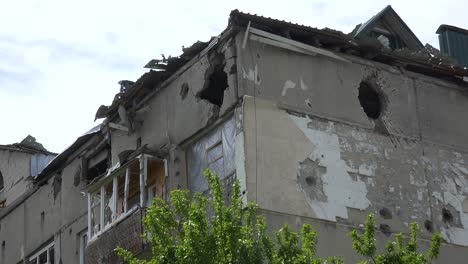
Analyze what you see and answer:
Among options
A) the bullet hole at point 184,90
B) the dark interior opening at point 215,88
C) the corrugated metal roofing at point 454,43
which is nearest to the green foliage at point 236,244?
the dark interior opening at point 215,88

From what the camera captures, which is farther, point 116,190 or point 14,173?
point 14,173

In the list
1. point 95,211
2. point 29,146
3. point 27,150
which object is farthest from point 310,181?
point 29,146

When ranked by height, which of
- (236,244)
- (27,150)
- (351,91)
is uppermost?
(27,150)

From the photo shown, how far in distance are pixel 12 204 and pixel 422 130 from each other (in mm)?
12947

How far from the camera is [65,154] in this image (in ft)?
95.2

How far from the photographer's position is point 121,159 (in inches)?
1002

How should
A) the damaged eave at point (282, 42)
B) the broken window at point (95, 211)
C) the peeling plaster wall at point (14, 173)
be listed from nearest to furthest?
the damaged eave at point (282, 42)
the broken window at point (95, 211)
the peeling plaster wall at point (14, 173)

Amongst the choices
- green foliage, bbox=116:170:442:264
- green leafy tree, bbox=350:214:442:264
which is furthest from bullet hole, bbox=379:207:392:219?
green leafy tree, bbox=350:214:442:264

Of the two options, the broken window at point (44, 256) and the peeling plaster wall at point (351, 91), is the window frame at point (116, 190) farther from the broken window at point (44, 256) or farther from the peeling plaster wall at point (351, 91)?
the broken window at point (44, 256)

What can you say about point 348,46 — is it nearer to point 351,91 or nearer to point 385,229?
point 351,91

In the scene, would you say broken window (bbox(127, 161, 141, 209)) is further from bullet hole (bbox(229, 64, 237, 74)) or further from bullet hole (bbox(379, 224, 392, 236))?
bullet hole (bbox(379, 224, 392, 236))

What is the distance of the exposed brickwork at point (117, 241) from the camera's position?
22391 mm

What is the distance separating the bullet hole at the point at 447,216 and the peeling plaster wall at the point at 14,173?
502 inches

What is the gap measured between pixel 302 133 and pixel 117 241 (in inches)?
175
